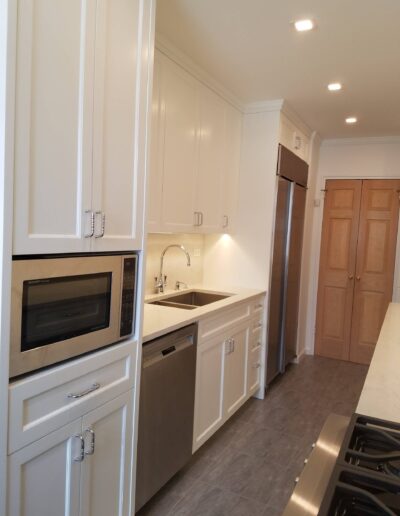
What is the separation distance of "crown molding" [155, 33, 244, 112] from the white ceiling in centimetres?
3

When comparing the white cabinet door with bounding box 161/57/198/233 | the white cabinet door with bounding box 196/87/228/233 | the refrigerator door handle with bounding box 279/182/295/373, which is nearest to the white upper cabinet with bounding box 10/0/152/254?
the white cabinet door with bounding box 161/57/198/233

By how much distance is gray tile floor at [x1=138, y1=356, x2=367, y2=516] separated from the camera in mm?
2170

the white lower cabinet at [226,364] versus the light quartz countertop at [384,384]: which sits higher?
the light quartz countertop at [384,384]

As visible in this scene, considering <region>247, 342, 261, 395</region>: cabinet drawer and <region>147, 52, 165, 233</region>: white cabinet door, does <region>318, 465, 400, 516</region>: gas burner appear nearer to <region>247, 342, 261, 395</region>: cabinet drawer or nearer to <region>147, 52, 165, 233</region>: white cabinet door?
<region>147, 52, 165, 233</region>: white cabinet door

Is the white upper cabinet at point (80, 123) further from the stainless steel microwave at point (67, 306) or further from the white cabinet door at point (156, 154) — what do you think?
the white cabinet door at point (156, 154)

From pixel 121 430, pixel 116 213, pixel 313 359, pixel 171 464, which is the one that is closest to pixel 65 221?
pixel 116 213

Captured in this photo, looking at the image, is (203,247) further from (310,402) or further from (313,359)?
(313,359)

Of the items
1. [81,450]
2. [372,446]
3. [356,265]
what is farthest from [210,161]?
[356,265]

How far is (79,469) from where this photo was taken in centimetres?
150

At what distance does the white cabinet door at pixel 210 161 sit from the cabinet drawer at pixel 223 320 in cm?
64

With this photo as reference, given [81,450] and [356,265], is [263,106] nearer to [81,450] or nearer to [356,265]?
[356,265]

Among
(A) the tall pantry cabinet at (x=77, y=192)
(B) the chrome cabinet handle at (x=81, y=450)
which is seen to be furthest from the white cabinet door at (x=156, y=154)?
(B) the chrome cabinet handle at (x=81, y=450)

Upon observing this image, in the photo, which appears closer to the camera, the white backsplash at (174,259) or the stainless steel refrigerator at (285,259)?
the white backsplash at (174,259)

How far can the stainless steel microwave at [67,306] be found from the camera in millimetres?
1234
